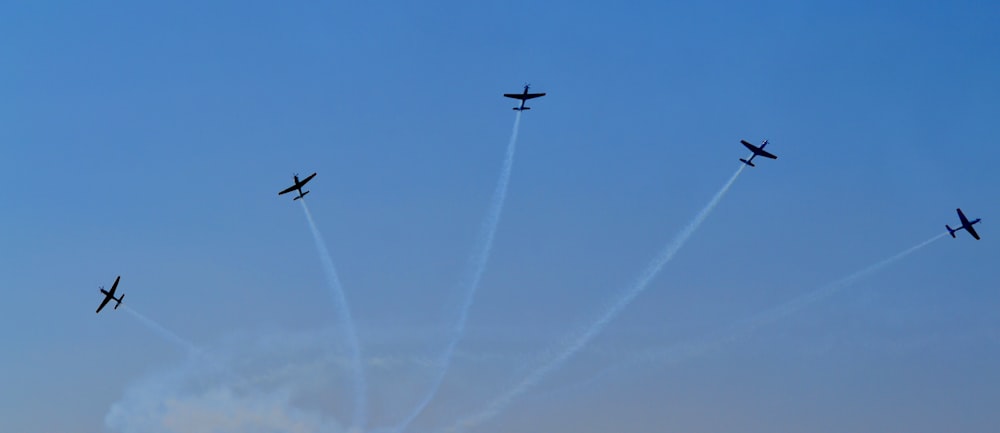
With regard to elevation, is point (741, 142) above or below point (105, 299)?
above

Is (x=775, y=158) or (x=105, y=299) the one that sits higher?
(x=775, y=158)

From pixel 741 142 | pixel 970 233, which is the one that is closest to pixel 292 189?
pixel 741 142

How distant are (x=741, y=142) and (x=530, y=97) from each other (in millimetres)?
28995

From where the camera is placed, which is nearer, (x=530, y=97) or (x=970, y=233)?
(x=530, y=97)

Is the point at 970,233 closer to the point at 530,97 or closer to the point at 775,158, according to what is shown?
the point at 775,158

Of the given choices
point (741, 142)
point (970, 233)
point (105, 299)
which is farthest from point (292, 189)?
point (970, 233)

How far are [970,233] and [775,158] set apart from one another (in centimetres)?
3095

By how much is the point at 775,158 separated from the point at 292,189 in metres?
60.9

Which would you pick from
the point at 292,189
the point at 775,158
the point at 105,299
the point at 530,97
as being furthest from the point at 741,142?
the point at 105,299

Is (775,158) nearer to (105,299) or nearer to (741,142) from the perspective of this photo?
(741,142)

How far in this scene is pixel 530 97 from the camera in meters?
139

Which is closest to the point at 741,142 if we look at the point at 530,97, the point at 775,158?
the point at 775,158

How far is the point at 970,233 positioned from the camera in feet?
510

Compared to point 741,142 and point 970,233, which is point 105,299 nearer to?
point 741,142
